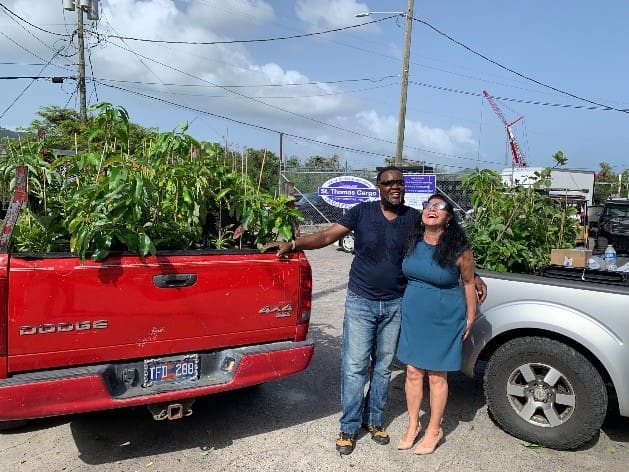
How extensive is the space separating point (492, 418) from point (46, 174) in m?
3.44

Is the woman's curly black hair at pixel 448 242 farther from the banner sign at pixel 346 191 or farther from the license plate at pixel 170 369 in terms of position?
the banner sign at pixel 346 191

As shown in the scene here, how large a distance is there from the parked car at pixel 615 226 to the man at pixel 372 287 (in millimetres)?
9934

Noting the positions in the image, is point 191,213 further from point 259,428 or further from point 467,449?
point 467,449

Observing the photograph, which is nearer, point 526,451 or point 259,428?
point 526,451

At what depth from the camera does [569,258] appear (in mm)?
4250

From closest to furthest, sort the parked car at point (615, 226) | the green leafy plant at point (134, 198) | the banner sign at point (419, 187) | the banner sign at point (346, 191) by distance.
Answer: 1. the green leafy plant at point (134, 198)
2. the parked car at point (615, 226)
3. the banner sign at point (419, 187)
4. the banner sign at point (346, 191)

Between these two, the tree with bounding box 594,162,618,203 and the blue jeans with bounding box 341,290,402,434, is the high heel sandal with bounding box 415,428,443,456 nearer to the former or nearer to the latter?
the blue jeans with bounding box 341,290,402,434

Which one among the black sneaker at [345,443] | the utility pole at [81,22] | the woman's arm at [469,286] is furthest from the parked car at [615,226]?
the utility pole at [81,22]

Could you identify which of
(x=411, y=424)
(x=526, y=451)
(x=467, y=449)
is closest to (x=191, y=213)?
(x=411, y=424)

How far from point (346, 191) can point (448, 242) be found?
11.8 m

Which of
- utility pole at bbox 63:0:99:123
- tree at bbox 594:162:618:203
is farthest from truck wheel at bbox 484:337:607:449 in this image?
tree at bbox 594:162:618:203

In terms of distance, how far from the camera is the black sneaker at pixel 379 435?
11.9ft

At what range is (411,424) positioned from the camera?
3.60 metres

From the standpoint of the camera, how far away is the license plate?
3.08 metres
